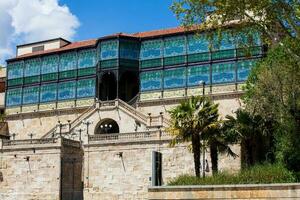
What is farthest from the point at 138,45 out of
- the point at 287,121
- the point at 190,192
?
the point at 190,192

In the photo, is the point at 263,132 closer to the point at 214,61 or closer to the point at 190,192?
the point at 190,192

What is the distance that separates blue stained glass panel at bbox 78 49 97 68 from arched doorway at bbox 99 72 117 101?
71.8 inches

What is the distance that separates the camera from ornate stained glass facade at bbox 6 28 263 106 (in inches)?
2037

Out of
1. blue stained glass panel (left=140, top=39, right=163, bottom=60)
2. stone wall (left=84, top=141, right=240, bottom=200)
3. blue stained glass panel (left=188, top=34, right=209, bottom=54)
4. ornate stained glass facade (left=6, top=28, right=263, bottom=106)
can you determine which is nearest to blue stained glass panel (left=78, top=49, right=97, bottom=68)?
ornate stained glass facade (left=6, top=28, right=263, bottom=106)

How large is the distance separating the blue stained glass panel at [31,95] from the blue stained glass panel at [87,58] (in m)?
5.74

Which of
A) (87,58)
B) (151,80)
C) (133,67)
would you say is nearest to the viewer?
(151,80)

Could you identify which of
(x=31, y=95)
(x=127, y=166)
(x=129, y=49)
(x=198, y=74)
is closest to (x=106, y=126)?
(x=129, y=49)

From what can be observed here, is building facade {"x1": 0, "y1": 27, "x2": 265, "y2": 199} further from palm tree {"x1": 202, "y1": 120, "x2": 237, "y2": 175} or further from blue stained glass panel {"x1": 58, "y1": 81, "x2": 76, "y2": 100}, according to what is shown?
palm tree {"x1": 202, "y1": 120, "x2": 237, "y2": 175}

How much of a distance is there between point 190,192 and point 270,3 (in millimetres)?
8737

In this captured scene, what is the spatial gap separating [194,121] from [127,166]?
1238 centimetres

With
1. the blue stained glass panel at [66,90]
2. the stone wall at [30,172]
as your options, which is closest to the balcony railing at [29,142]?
the stone wall at [30,172]

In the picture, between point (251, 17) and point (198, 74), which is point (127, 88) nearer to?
point (198, 74)

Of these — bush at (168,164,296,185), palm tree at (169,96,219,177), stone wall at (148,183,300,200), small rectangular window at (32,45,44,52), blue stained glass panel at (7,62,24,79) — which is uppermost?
small rectangular window at (32,45,44,52)

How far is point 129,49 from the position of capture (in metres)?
56.4
